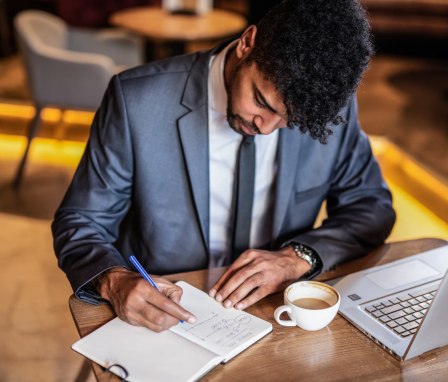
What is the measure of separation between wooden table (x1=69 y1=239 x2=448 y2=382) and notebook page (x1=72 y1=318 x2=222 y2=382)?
0.02 meters

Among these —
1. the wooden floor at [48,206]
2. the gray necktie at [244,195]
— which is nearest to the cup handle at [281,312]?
the gray necktie at [244,195]

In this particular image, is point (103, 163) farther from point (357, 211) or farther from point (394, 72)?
point (394, 72)

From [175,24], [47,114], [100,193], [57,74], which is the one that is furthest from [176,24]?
[100,193]

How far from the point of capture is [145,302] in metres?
1.19

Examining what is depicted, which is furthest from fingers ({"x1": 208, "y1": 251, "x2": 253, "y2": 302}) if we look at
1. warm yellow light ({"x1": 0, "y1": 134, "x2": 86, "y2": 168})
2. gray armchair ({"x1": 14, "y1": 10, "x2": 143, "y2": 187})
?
warm yellow light ({"x1": 0, "y1": 134, "x2": 86, "y2": 168})

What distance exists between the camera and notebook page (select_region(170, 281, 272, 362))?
1.14 meters

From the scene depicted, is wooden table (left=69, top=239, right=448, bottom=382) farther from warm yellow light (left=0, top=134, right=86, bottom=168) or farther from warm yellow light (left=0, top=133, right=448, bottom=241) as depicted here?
warm yellow light (left=0, top=134, right=86, bottom=168)

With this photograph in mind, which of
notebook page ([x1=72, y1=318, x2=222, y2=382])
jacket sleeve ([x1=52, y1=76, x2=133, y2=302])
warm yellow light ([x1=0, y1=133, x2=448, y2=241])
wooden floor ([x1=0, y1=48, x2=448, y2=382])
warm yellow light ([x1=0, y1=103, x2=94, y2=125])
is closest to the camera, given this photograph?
notebook page ([x1=72, y1=318, x2=222, y2=382])

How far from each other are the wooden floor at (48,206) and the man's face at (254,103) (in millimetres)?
295

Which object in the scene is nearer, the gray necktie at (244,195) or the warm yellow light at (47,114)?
the gray necktie at (244,195)

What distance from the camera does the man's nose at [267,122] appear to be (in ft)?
4.41

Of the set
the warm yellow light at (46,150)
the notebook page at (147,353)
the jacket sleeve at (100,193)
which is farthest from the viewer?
the warm yellow light at (46,150)

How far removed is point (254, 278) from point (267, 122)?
1.00 ft

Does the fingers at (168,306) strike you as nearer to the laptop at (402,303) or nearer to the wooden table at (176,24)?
the laptop at (402,303)
